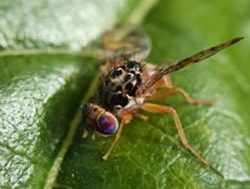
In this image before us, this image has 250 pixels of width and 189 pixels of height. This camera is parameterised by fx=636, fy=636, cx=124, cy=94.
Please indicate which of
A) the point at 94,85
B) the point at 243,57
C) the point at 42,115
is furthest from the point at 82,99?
the point at 243,57

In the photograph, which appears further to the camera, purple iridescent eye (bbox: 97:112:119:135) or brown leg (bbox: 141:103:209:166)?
purple iridescent eye (bbox: 97:112:119:135)

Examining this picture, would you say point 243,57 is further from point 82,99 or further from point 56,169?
point 56,169

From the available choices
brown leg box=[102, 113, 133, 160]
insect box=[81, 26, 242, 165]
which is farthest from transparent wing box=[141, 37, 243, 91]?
brown leg box=[102, 113, 133, 160]

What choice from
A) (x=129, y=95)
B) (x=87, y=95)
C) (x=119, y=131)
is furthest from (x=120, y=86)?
(x=119, y=131)

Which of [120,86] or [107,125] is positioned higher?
[120,86]

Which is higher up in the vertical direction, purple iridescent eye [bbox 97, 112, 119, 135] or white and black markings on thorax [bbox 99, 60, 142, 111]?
white and black markings on thorax [bbox 99, 60, 142, 111]

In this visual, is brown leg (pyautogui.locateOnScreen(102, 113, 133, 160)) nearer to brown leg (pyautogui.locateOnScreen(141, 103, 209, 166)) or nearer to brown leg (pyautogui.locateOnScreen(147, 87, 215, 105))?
brown leg (pyautogui.locateOnScreen(141, 103, 209, 166))

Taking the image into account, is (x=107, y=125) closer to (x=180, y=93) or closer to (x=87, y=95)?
(x=87, y=95)
